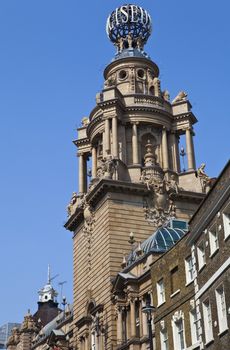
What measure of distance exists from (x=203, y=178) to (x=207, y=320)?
39.0 metres

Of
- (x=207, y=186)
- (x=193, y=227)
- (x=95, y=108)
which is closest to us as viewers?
(x=193, y=227)

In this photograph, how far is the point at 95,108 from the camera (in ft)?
265

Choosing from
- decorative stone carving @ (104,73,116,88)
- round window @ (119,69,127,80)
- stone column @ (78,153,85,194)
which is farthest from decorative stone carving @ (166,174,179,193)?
round window @ (119,69,127,80)

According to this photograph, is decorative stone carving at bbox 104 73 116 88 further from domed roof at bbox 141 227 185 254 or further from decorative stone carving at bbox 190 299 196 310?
decorative stone carving at bbox 190 299 196 310

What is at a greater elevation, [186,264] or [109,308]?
[109,308]

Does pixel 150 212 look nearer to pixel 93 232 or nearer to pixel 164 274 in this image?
pixel 93 232

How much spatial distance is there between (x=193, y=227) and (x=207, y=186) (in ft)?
114

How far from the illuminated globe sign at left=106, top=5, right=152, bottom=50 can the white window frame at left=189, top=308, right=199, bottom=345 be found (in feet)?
176

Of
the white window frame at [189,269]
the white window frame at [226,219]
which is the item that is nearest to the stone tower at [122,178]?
the white window frame at [189,269]

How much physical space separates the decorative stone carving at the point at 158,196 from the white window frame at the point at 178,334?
83.4 ft

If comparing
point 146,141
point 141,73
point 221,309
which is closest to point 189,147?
point 146,141

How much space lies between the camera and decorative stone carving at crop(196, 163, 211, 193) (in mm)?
75625

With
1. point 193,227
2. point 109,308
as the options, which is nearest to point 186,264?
point 193,227

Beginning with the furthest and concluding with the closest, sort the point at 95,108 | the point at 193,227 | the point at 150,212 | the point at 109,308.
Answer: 1. the point at 95,108
2. the point at 150,212
3. the point at 109,308
4. the point at 193,227
